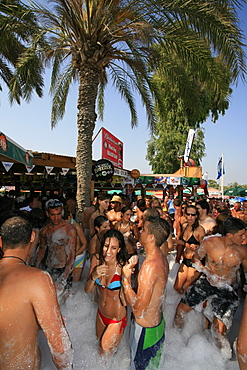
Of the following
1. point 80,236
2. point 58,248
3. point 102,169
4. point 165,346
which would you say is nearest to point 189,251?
point 165,346

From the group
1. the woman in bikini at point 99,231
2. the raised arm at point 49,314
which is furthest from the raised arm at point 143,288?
the woman in bikini at point 99,231

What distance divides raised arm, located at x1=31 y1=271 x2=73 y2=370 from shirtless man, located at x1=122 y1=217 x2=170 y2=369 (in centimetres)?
69

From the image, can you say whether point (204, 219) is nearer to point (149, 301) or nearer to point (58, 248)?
point (58, 248)

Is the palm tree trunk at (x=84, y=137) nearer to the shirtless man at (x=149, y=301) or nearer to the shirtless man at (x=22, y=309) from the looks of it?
the shirtless man at (x=149, y=301)

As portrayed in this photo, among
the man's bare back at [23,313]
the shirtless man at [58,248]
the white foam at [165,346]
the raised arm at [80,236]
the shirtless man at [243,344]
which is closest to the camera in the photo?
the man's bare back at [23,313]

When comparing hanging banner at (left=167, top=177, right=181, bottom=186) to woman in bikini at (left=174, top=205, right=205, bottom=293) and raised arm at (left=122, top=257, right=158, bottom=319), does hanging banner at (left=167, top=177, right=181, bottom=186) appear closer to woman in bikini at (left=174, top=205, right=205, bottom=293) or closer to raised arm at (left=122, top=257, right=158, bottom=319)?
woman in bikini at (left=174, top=205, right=205, bottom=293)

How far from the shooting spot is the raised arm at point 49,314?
5.40 feet

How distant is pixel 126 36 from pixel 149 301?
5.79m

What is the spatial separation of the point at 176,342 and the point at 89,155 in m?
4.62

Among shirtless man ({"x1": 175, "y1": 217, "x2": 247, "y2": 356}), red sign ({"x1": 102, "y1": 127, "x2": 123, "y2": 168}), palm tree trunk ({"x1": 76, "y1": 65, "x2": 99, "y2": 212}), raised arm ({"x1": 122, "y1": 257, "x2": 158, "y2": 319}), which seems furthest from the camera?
red sign ({"x1": 102, "y1": 127, "x2": 123, "y2": 168})

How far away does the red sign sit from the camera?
984 centimetres

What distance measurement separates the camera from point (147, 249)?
2.30 m

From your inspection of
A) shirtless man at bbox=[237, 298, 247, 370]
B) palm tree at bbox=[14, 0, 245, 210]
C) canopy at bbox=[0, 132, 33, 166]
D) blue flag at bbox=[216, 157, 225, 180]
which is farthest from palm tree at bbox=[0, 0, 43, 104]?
blue flag at bbox=[216, 157, 225, 180]

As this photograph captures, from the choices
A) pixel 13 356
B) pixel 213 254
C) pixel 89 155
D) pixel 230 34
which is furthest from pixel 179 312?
pixel 230 34
